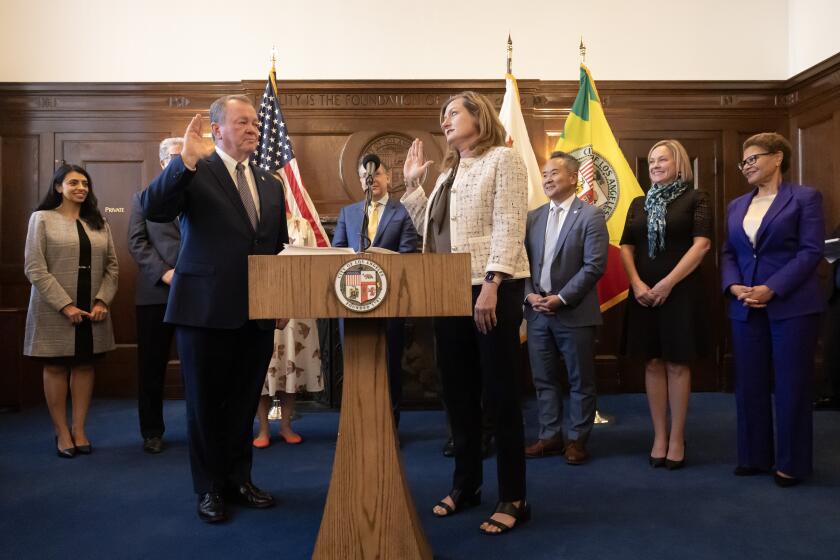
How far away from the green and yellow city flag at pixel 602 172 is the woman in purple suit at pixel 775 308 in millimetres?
1152

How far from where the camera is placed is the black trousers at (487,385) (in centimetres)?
219

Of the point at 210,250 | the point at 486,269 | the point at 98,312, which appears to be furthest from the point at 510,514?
the point at 98,312

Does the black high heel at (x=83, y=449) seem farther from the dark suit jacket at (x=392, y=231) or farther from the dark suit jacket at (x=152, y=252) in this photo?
the dark suit jacket at (x=392, y=231)

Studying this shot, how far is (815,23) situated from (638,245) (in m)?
3.11

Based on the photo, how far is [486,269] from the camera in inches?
82.4

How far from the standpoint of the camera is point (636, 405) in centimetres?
463

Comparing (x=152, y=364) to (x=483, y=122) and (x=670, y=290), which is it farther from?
(x=670, y=290)

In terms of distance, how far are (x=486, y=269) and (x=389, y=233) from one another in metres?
1.60

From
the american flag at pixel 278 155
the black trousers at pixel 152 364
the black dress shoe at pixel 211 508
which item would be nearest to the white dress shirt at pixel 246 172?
the black dress shoe at pixel 211 508

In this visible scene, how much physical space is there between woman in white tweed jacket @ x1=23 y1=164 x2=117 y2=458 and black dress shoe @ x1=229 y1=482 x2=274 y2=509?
130cm

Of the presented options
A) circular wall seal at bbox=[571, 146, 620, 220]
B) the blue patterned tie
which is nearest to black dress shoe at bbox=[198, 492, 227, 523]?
the blue patterned tie

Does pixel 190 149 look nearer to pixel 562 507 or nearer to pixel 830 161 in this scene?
pixel 562 507

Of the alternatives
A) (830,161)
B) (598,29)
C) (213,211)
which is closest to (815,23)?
(830,161)

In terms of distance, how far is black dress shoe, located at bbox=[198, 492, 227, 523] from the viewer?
7.69 feet
